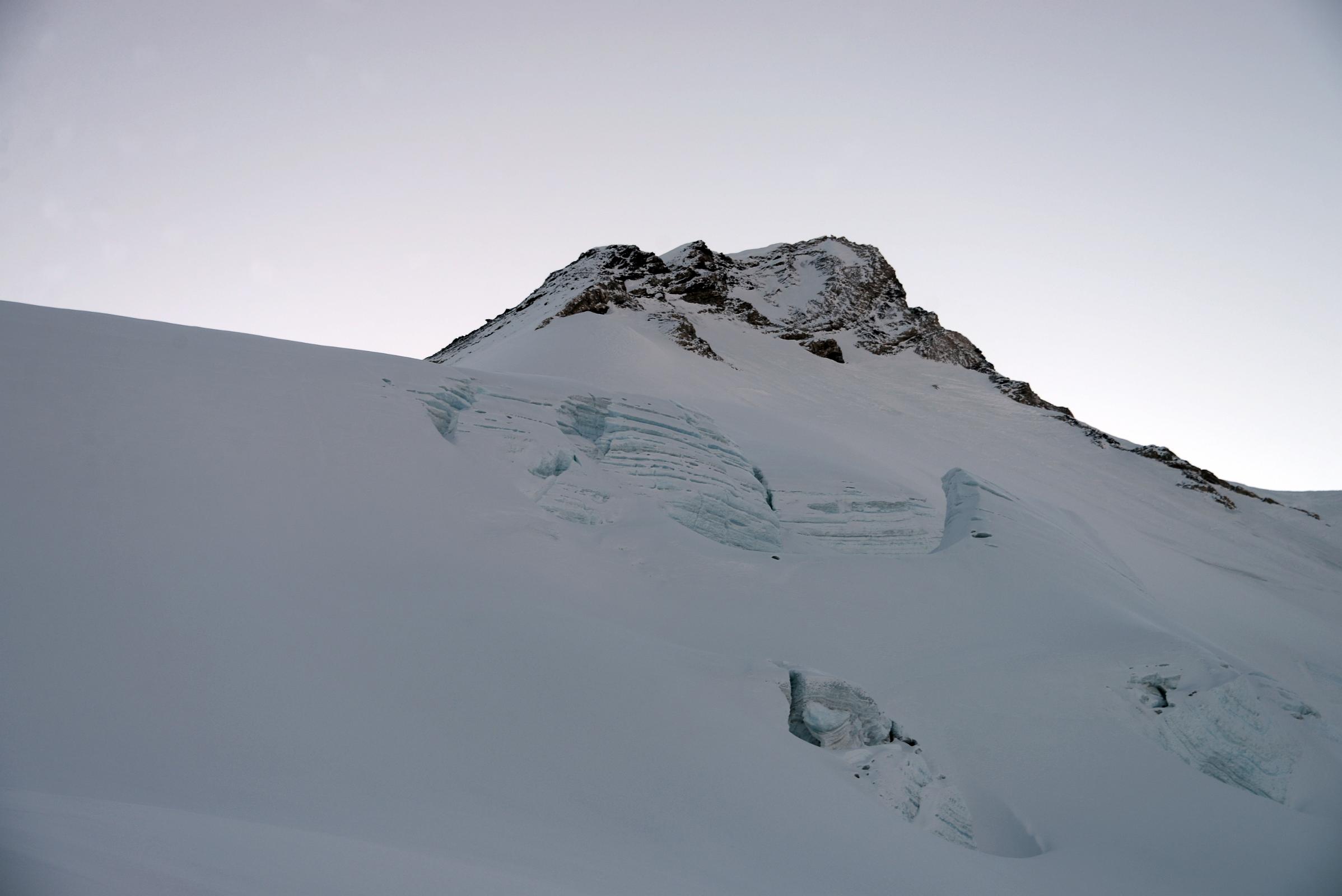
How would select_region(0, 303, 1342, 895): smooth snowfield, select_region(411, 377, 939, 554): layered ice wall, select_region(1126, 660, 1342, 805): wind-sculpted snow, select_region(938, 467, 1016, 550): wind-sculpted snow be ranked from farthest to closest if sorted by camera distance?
select_region(938, 467, 1016, 550): wind-sculpted snow < select_region(411, 377, 939, 554): layered ice wall < select_region(1126, 660, 1342, 805): wind-sculpted snow < select_region(0, 303, 1342, 895): smooth snowfield

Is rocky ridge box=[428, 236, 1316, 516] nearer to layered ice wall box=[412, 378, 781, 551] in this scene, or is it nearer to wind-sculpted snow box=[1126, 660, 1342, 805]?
layered ice wall box=[412, 378, 781, 551]

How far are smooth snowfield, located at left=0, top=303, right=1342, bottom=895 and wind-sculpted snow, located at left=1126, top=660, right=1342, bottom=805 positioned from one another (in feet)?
0.14

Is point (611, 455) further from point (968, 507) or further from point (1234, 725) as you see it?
point (1234, 725)

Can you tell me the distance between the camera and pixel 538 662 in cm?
611

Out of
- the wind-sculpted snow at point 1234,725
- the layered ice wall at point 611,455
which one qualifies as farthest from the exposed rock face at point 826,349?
the wind-sculpted snow at point 1234,725

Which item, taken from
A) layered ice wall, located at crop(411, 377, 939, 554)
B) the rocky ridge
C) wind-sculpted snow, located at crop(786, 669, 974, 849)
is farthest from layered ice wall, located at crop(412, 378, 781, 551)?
the rocky ridge

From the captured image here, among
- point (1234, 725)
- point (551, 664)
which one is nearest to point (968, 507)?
point (1234, 725)

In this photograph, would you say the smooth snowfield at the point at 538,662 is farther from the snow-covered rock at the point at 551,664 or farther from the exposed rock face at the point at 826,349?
the exposed rock face at the point at 826,349

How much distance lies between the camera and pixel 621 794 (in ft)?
16.3

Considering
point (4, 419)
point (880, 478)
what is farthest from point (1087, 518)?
point (4, 419)

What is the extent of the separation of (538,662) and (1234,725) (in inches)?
293

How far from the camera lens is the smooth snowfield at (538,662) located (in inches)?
146

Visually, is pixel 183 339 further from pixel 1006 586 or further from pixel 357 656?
pixel 1006 586

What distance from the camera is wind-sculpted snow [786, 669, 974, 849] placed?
6551 millimetres
